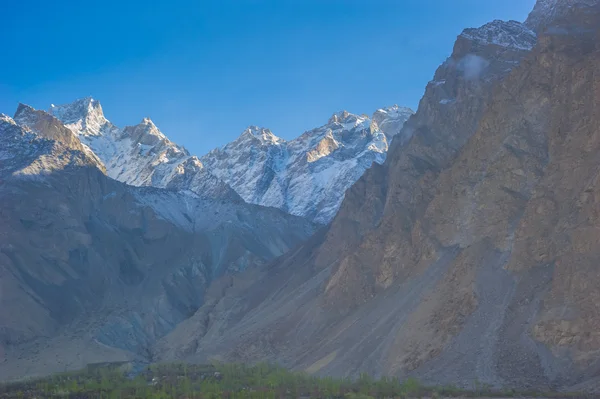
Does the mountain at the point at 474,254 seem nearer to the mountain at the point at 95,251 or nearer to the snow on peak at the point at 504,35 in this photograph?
the snow on peak at the point at 504,35

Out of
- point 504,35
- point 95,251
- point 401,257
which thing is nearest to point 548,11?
point 504,35

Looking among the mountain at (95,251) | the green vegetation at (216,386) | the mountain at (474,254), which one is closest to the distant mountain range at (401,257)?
the mountain at (474,254)

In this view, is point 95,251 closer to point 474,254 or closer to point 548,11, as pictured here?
point 474,254

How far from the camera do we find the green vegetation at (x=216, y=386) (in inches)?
2579

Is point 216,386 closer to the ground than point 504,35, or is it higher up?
closer to the ground

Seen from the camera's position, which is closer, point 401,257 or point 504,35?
point 401,257

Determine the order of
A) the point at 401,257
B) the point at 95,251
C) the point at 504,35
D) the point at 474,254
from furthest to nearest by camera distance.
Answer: the point at 95,251
the point at 504,35
the point at 401,257
the point at 474,254

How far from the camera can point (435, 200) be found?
310ft

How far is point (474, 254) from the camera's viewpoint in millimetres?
80812

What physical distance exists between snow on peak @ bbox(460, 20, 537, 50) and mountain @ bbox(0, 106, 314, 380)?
209 feet

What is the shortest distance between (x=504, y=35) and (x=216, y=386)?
78.7 m

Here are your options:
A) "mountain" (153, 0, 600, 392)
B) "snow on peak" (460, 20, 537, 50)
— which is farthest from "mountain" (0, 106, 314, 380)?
"snow on peak" (460, 20, 537, 50)

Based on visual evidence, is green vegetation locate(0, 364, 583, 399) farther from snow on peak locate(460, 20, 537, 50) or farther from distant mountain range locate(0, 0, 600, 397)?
snow on peak locate(460, 20, 537, 50)

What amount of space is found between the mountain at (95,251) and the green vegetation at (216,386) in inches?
679
